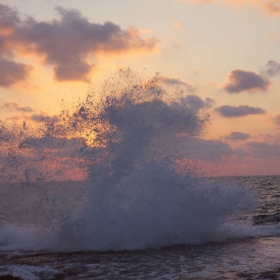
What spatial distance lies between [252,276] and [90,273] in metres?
4.71

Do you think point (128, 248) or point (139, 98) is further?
point (139, 98)

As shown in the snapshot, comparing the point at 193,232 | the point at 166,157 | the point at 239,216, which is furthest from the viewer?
the point at 239,216

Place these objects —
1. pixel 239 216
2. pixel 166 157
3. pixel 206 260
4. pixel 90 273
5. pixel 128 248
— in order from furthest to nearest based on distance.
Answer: pixel 239 216, pixel 166 157, pixel 128 248, pixel 206 260, pixel 90 273

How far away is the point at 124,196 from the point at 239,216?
1091cm

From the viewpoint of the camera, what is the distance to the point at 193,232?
1647cm

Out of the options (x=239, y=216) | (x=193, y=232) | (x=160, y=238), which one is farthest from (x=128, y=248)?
(x=239, y=216)

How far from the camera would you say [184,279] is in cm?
1012

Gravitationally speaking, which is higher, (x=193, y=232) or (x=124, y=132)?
(x=124, y=132)

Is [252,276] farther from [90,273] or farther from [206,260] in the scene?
[90,273]

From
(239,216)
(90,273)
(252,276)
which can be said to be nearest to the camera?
(252,276)

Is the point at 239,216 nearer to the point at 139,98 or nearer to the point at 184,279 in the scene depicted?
the point at 139,98

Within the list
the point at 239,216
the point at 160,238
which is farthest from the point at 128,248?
the point at 239,216

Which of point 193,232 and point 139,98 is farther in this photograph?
point 139,98

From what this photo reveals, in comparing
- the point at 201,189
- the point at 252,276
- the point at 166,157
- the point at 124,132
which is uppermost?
the point at 124,132
